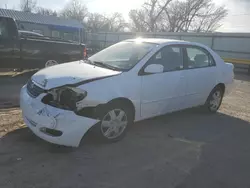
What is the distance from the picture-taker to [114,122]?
401 centimetres

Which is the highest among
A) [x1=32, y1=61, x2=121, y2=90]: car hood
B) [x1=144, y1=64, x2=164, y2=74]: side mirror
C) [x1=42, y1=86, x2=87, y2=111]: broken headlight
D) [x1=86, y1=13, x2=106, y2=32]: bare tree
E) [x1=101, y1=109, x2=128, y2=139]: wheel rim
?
[x1=86, y1=13, x2=106, y2=32]: bare tree

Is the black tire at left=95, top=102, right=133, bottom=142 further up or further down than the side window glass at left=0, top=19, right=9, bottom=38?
further down

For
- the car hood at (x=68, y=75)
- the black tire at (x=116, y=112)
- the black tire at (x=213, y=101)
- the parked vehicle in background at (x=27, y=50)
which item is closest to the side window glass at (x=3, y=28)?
the parked vehicle in background at (x=27, y=50)

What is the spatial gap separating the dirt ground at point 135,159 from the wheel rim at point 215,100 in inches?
44.8

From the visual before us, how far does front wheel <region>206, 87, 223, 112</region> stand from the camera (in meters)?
6.05

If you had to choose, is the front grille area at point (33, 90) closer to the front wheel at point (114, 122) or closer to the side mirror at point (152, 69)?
the front wheel at point (114, 122)

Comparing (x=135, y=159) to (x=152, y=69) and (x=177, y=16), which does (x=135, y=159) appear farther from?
(x=177, y=16)

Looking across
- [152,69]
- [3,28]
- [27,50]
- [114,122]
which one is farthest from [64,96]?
[3,28]

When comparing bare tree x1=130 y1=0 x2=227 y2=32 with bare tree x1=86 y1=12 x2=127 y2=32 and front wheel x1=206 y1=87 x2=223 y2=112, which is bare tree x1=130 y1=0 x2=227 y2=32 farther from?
front wheel x1=206 y1=87 x2=223 y2=112

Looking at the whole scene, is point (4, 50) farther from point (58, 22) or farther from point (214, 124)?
point (58, 22)

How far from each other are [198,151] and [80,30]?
36.4 m

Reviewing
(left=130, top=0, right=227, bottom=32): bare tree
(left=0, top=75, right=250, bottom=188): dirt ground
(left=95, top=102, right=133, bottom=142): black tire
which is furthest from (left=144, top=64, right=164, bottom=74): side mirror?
(left=130, top=0, right=227, bottom=32): bare tree

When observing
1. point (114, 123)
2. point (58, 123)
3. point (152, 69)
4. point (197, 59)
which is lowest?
point (114, 123)

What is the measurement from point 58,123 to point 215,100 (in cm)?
413
